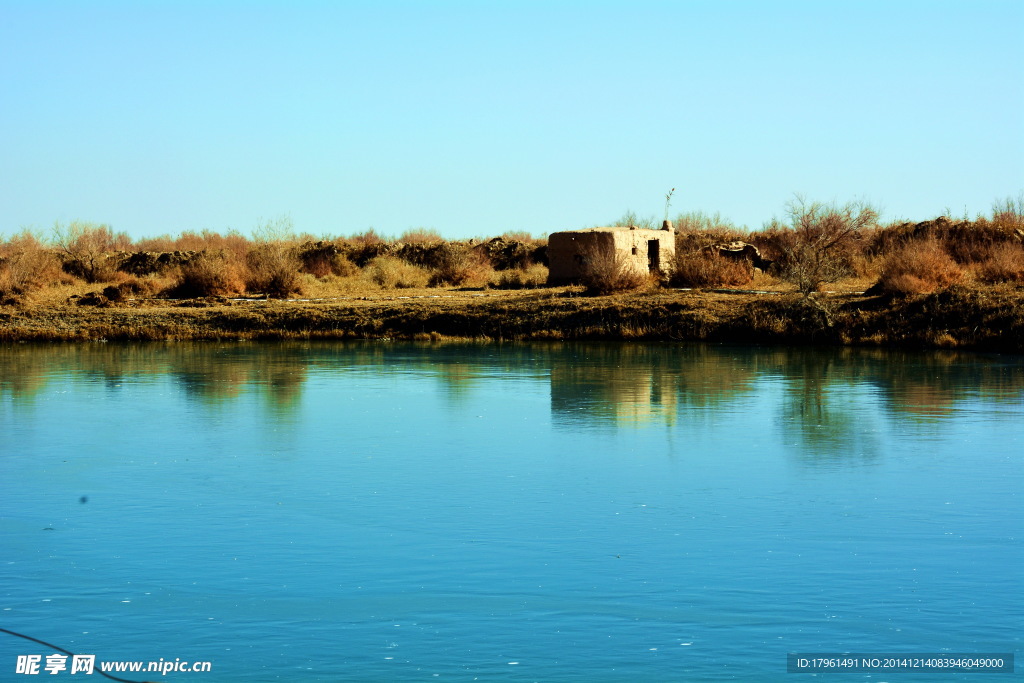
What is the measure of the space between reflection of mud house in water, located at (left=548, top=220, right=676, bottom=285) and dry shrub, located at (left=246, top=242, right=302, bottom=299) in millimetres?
9644

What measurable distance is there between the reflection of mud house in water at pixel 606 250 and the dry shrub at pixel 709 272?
98cm

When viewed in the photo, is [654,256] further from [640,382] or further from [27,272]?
[27,272]

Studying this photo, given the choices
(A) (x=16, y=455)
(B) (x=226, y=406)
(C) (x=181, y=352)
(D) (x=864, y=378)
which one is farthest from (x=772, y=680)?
(C) (x=181, y=352)

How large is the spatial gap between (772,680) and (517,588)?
221 cm

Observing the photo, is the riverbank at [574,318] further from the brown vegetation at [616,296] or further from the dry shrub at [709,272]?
the dry shrub at [709,272]

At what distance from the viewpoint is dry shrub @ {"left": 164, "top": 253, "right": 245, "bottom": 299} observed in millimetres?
43188

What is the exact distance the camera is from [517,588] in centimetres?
836

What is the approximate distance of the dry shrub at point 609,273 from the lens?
1416 inches

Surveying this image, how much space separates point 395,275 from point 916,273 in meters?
20.9

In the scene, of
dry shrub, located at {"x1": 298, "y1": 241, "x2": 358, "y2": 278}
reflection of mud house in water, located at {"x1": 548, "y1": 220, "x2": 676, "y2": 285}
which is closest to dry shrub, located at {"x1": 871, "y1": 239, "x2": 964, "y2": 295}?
reflection of mud house in water, located at {"x1": 548, "y1": 220, "x2": 676, "y2": 285}

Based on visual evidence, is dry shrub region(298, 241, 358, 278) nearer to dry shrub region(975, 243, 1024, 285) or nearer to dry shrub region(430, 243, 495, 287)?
dry shrub region(430, 243, 495, 287)

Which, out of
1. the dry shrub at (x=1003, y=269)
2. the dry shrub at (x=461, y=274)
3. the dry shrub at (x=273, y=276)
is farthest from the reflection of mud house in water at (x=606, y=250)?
the dry shrub at (x=1003, y=269)

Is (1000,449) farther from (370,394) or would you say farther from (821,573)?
(370,394)

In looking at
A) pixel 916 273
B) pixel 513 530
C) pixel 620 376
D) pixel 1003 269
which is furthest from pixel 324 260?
pixel 513 530
